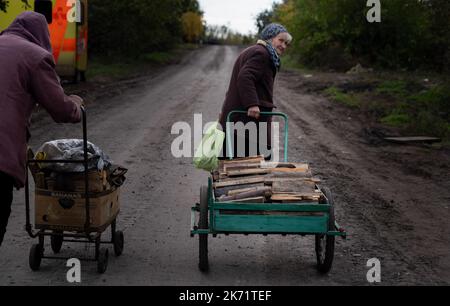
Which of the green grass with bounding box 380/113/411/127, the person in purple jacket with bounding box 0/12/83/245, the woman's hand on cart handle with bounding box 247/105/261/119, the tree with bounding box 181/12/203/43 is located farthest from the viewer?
the tree with bounding box 181/12/203/43

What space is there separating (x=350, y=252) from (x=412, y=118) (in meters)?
10.7

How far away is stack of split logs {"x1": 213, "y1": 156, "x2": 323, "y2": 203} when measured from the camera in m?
6.02

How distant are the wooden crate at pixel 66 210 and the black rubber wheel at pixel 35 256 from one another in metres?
0.21

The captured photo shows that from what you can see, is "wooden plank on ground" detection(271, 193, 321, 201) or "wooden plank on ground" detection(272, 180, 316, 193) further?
"wooden plank on ground" detection(272, 180, 316, 193)

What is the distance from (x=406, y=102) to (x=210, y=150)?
1382cm

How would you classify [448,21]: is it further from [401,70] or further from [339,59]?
[339,59]

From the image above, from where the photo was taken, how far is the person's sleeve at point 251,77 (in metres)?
7.06

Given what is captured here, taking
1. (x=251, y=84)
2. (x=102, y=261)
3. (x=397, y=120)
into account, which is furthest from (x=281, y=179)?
(x=397, y=120)

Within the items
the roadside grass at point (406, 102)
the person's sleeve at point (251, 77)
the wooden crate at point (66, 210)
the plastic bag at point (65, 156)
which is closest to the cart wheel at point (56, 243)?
the wooden crate at point (66, 210)

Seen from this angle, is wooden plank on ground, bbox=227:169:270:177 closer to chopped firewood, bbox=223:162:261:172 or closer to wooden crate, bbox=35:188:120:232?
chopped firewood, bbox=223:162:261:172

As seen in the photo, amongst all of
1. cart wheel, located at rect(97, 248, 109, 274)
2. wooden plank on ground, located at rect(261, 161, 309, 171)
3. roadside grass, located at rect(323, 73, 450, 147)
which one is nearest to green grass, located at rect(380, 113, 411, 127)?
roadside grass, located at rect(323, 73, 450, 147)

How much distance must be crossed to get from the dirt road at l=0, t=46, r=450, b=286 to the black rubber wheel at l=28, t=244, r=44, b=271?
0.07m

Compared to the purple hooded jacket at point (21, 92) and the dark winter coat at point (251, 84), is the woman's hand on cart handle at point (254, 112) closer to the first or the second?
the dark winter coat at point (251, 84)

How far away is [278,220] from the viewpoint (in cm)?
589
